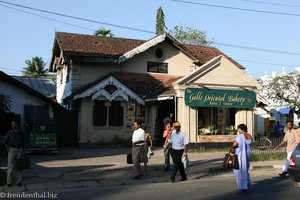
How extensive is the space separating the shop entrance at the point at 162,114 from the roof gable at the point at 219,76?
3348 mm

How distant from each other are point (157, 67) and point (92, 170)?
14131 millimetres

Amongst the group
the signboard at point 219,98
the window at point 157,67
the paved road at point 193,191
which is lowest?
the paved road at point 193,191

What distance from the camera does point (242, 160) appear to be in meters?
10.3

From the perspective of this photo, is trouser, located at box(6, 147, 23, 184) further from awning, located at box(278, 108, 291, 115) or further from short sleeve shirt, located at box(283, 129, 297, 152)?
awning, located at box(278, 108, 291, 115)

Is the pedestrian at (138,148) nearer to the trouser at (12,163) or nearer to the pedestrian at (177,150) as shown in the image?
the pedestrian at (177,150)

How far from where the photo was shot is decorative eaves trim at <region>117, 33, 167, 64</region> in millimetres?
25484

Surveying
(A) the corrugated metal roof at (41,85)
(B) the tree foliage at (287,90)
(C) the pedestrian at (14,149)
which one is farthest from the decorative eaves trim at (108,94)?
(B) the tree foliage at (287,90)

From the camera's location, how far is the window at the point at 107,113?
24.1m

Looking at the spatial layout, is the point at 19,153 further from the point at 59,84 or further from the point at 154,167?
the point at 59,84

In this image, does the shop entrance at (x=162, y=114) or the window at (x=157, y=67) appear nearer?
the shop entrance at (x=162, y=114)

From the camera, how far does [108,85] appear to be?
2377 cm

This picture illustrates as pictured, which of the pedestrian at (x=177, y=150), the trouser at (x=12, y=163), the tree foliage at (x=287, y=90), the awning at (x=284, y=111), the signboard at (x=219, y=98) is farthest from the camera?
the awning at (x=284, y=111)

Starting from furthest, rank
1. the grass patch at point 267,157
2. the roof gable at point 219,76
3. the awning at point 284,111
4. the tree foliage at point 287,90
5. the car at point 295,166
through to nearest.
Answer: the awning at point 284,111, the tree foliage at point 287,90, the roof gable at point 219,76, the grass patch at point 267,157, the car at point 295,166

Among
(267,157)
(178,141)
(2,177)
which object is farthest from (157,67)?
(2,177)
